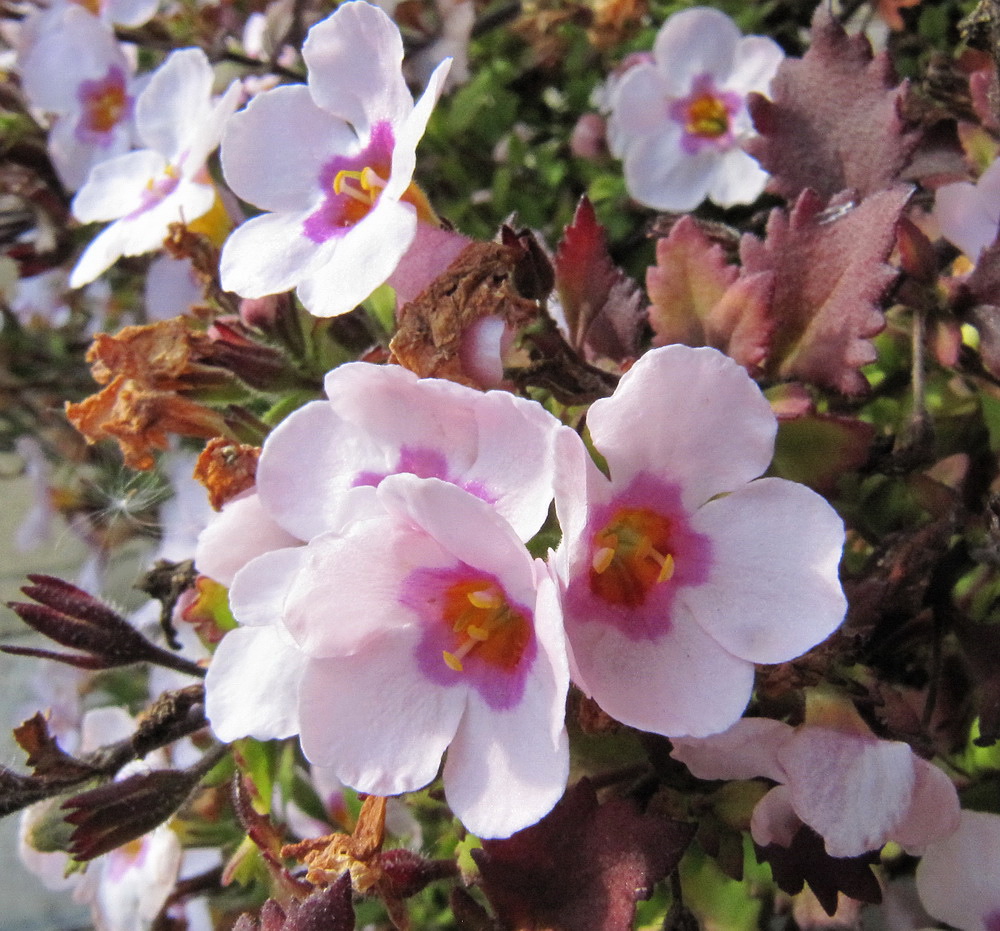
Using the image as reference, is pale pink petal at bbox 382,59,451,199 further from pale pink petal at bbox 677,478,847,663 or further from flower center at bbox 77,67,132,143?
flower center at bbox 77,67,132,143

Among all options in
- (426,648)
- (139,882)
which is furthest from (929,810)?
(139,882)

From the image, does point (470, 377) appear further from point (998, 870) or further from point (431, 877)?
point (998, 870)

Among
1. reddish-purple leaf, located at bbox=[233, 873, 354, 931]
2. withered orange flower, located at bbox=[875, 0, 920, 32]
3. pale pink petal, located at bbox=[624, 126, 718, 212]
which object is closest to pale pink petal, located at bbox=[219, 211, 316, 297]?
reddish-purple leaf, located at bbox=[233, 873, 354, 931]

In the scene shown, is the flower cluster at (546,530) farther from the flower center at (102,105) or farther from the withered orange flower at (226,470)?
the flower center at (102,105)

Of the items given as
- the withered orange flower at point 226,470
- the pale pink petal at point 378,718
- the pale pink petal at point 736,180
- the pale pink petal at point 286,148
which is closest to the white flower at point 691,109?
the pale pink petal at point 736,180

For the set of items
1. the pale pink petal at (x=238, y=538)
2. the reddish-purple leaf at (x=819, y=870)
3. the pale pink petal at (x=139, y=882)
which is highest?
the pale pink petal at (x=238, y=538)

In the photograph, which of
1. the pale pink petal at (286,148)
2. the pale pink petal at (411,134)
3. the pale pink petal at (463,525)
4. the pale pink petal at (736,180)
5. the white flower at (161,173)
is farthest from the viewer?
the pale pink petal at (736,180)
